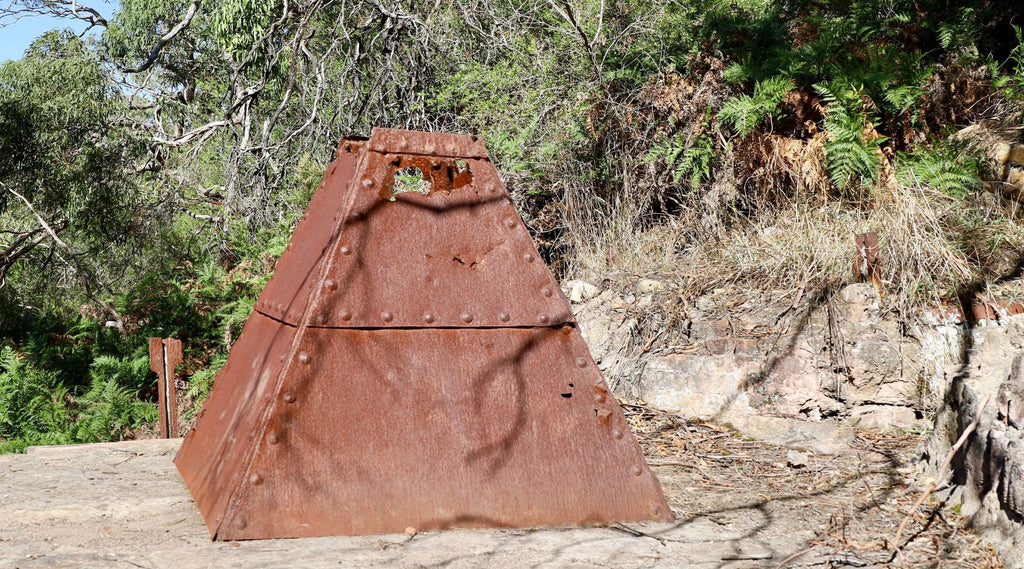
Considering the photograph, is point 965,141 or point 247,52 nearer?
point 965,141

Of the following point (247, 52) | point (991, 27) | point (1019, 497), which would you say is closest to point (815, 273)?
point (1019, 497)

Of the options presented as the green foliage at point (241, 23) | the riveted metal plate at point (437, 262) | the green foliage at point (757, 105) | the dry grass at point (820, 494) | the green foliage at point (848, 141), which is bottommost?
the dry grass at point (820, 494)

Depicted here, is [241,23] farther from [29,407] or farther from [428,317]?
[428,317]

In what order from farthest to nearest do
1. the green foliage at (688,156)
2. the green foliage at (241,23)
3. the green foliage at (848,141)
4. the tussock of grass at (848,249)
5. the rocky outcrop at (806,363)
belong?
1. the green foliage at (241,23)
2. the green foliage at (688,156)
3. the green foliage at (848,141)
4. the tussock of grass at (848,249)
5. the rocky outcrop at (806,363)

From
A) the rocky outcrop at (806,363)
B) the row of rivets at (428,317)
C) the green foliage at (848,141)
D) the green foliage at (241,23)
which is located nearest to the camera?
the row of rivets at (428,317)

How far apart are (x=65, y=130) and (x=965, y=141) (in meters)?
7.87

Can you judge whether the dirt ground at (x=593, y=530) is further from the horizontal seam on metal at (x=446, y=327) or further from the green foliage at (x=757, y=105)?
the green foliage at (x=757, y=105)

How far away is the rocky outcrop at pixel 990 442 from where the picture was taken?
237cm

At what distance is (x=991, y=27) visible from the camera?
254 inches

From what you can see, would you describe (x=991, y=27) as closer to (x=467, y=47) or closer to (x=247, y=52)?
(x=467, y=47)

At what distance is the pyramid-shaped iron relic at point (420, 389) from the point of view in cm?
243

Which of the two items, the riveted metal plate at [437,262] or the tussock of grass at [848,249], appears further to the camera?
the tussock of grass at [848,249]

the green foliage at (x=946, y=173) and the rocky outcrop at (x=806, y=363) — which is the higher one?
the green foliage at (x=946, y=173)

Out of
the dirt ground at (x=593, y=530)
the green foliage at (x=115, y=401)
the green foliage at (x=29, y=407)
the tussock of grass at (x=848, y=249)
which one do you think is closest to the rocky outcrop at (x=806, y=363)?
the tussock of grass at (x=848, y=249)
